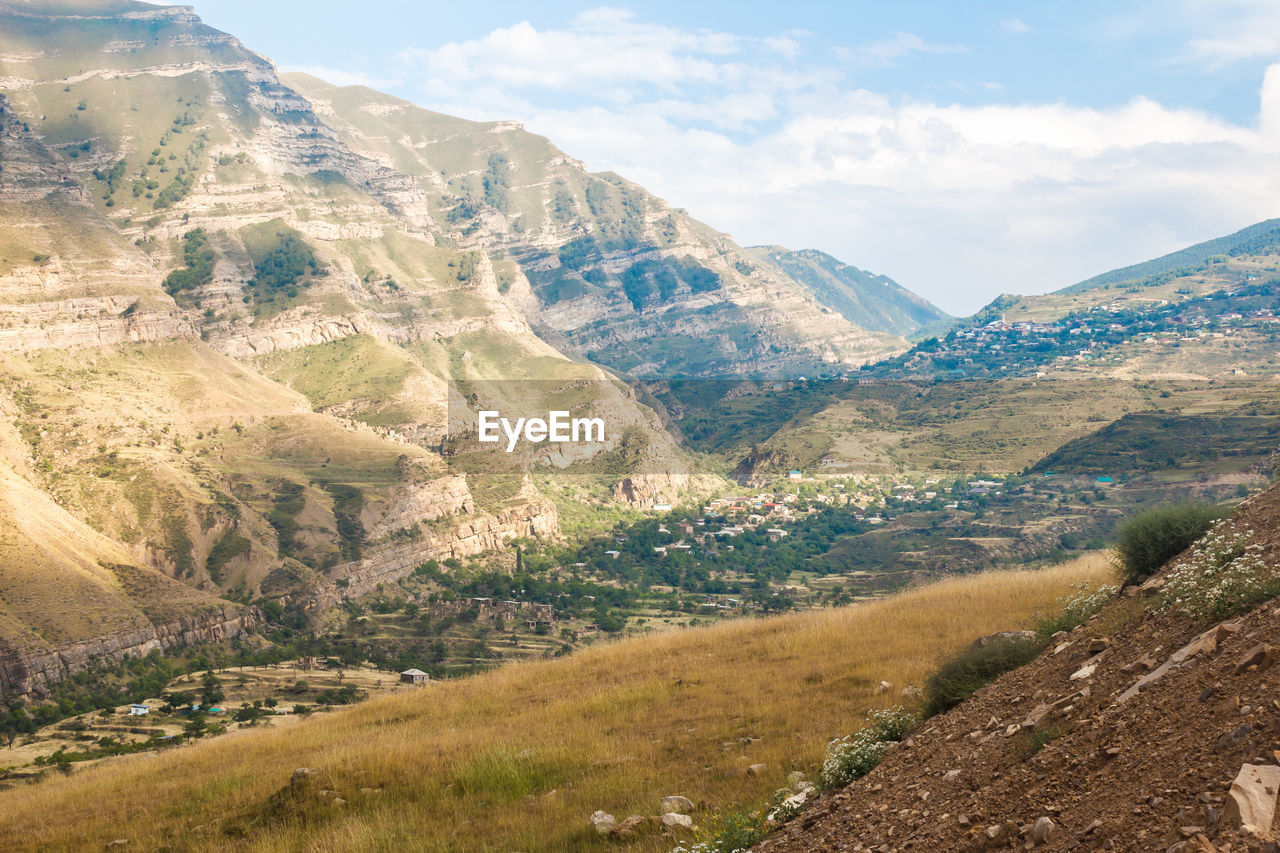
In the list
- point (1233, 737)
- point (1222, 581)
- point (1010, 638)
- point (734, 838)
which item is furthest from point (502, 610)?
point (1233, 737)

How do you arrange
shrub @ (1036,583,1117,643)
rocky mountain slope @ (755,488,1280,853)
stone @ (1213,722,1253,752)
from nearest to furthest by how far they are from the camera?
rocky mountain slope @ (755,488,1280,853) < stone @ (1213,722,1253,752) < shrub @ (1036,583,1117,643)

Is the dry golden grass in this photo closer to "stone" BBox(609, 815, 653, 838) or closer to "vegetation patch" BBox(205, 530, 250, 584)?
"stone" BBox(609, 815, 653, 838)

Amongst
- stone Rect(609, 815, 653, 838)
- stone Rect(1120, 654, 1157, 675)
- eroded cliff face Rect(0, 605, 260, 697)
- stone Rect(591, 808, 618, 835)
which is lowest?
eroded cliff face Rect(0, 605, 260, 697)

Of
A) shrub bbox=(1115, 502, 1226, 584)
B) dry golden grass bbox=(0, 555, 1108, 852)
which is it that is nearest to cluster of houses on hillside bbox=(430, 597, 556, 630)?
dry golden grass bbox=(0, 555, 1108, 852)

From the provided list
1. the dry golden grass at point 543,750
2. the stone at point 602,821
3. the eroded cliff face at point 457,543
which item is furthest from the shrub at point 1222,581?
the eroded cliff face at point 457,543

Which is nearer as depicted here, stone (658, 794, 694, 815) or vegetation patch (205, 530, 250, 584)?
stone (658, 794, 694, 815)

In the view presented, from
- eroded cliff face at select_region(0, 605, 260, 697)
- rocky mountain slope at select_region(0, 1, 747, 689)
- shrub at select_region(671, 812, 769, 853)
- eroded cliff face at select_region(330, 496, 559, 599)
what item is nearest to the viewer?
shrub at select_region(671, 812, 769, 853)

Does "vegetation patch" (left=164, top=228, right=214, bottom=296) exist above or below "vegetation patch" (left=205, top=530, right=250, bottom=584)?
above

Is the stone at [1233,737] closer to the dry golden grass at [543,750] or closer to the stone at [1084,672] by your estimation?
the stone at [1084,672]
